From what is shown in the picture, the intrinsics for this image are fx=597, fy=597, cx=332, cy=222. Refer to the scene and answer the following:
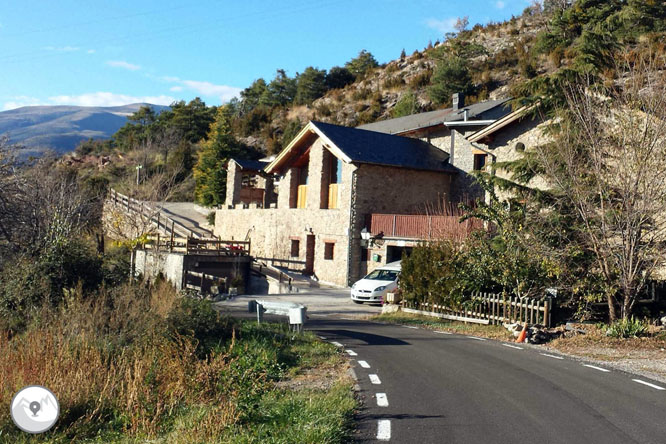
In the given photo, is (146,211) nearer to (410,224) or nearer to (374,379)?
(410,224)

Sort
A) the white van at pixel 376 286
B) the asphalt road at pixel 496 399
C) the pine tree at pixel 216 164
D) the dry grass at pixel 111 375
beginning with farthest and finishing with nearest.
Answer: the pine tree at pixel 216 164, the white van at pixel 376 286, the dry grass at pixel 111 375, the asphalt road at pixel 496 399

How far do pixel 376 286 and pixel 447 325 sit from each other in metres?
6.32

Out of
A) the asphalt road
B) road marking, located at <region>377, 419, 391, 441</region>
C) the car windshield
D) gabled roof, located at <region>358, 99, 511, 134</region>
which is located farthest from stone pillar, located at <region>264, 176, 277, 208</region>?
road marking, located at <region>377, 419, 391, 441</region>

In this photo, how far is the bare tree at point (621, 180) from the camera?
584 inches

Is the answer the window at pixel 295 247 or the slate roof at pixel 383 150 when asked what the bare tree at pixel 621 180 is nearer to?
the slate roof at pixel 383 150

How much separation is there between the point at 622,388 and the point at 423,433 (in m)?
4.41

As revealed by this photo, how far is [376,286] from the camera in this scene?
24.6m

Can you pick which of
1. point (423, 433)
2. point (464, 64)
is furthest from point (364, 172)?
point (464, 64)

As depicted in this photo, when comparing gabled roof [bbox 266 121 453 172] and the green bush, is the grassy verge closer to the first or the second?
the green bush

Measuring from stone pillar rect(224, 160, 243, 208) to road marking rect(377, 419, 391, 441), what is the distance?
129 feet

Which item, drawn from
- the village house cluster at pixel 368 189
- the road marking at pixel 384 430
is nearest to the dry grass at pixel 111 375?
the road marking at pixel 384 430

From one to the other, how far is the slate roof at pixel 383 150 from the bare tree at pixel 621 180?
1525cm

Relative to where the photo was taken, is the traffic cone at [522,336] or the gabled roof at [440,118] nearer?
the traffic cone at [522,336]
